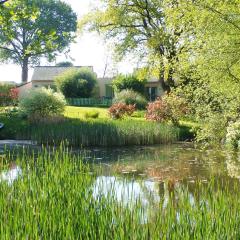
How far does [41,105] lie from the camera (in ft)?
83.8

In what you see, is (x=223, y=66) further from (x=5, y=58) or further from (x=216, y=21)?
(x=5, y=58)

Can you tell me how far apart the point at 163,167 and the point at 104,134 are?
18.5 feet

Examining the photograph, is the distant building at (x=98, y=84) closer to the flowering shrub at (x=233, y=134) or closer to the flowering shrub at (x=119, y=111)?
the flowering shrub at (x=119, y=111)

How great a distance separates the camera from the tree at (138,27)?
30.9 metres

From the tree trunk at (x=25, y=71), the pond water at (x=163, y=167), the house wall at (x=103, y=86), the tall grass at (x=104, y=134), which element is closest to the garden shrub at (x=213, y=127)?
the pond water at (x=163, y=167)

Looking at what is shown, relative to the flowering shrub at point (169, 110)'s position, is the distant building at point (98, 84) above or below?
above

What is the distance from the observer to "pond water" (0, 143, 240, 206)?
11039 millimetres

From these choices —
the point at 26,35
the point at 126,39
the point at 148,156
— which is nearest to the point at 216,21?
the point at 148,156

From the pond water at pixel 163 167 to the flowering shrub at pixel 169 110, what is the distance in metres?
4.09

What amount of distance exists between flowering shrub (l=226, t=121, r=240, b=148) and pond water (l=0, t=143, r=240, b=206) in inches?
23.8

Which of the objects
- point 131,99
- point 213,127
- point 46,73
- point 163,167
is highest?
point 46,73

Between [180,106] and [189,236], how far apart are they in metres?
20.4

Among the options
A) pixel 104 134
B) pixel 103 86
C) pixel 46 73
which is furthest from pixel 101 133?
pixel 46 73

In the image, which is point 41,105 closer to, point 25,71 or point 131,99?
point 131,99
